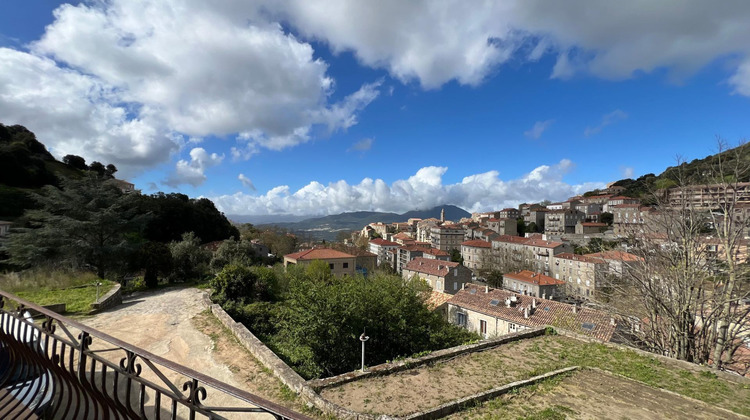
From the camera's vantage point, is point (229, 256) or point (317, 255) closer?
point (229, 256)

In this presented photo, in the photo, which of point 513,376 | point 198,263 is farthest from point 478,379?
point 198,263

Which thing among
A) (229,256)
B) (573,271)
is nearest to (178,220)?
(229,256)

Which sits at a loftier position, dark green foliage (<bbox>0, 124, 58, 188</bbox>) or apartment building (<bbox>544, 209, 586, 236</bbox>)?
dark green foliage (<bbox>0, 124, 58, 188</bbox>)

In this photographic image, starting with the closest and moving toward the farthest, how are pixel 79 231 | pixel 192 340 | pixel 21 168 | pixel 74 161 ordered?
pixel 192 340 < pixel 79 231 < pixel 21 168 < pixel 74 161

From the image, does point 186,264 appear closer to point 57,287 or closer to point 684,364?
point 57,287

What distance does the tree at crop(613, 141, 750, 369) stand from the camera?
798 centimetres

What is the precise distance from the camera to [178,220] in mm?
37125

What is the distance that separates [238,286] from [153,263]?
690 cm

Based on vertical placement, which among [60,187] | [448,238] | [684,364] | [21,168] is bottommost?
[448,238]

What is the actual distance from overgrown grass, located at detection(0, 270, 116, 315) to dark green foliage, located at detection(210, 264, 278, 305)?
14.1 feet

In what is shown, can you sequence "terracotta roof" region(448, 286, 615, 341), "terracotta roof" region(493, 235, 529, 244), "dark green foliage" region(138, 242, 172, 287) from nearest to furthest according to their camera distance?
"terracotta roof" region(448, 286, 615, 341)
"dark green foliage" region(138, 242, 172, 287)
"terracotta roof" region(493, 235, 529, 244)

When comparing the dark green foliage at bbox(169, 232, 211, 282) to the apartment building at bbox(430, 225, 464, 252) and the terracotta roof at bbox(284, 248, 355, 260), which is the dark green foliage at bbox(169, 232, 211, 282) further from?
the apartment building at bbox(430, 225, 464, 252)

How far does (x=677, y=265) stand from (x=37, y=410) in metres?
12.6

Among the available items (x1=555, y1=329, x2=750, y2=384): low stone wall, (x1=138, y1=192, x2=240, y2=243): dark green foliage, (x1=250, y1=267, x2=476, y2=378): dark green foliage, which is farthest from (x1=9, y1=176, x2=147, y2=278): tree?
(x1=555, y1=329, x2=750, y2=384): low stone wall
